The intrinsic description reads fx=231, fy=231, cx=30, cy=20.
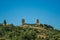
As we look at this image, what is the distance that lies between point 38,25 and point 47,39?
84.3ft

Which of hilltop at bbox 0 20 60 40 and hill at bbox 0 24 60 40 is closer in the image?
hill at bbox 0 24 60 40

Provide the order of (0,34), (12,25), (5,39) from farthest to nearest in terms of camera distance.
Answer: (12,25) < (0,34) < (5,39)

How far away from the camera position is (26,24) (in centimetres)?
9306

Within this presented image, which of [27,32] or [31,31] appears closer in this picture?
[27,32]

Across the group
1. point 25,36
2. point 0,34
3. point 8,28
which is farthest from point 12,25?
point 25,36

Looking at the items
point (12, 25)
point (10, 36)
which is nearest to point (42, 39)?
point (10, 36)

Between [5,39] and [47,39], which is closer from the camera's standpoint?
[5,39]

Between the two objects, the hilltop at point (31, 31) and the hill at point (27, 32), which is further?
the hilltop at point (31, 31)

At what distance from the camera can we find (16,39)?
5991 centimetres

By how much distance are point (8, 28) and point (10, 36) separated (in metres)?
14.6

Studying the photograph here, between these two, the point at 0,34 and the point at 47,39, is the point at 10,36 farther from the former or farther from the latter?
the point at 47,39

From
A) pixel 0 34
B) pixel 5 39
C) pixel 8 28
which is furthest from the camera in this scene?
pixel 8 28

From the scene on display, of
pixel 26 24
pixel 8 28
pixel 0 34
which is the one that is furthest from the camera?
pixel 26 24

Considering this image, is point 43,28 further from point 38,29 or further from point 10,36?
point 10,36
